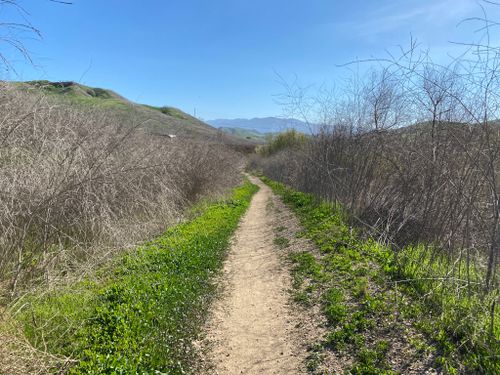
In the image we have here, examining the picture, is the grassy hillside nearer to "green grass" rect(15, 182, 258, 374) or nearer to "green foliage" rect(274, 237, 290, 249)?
"green grass" rect(15, 182, 258, 374)

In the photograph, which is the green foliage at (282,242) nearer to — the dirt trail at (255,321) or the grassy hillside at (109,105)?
the dirt trail at (255,321)

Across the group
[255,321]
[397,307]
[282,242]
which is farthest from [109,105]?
[397,307]

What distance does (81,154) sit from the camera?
6.69m

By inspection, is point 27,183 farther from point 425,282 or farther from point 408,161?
point 408,161

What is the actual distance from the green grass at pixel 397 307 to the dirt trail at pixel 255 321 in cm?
37

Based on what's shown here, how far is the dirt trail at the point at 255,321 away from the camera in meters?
4.48

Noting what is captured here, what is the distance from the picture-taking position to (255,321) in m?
5.62

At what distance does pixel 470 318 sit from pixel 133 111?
14.3 meters

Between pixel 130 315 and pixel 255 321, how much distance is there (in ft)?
A: 6.14

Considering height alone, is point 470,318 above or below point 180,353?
above

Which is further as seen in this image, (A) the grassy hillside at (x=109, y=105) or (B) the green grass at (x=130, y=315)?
(A) the grassy hillside at (x=109, y=105)

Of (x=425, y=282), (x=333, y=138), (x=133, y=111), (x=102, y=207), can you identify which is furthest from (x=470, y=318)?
(x=133, y=111)

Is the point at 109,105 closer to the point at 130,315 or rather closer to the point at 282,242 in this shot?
the point at 282,242

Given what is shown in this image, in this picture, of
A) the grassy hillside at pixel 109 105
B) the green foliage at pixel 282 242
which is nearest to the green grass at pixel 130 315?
the green foliage at pixel 282 242
